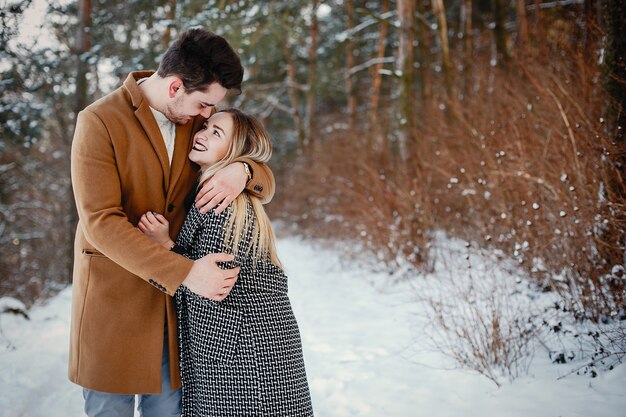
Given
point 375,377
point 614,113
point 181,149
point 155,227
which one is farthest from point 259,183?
point 614,113

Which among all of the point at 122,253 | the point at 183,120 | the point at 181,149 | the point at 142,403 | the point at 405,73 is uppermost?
the point at 405,73

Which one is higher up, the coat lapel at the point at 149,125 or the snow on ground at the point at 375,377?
the coat lapel at the point at 149,125

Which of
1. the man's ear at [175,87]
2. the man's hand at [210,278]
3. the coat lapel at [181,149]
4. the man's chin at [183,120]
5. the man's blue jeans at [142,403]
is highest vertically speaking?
the man's ear at [175,87]

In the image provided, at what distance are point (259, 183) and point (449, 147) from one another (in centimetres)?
554

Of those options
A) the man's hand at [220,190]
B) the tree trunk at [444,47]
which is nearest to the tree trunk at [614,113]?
the man's hand at [220,190]

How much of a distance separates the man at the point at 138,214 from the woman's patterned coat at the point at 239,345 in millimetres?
120

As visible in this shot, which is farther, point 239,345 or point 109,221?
point 239,345

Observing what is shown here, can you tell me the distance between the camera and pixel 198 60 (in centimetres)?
195

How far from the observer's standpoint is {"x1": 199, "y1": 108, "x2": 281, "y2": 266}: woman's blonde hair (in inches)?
77.9

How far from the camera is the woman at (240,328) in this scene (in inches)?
76.6

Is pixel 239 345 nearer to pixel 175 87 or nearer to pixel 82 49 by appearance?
pixel 175 87

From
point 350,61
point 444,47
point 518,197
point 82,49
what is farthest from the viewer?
point 350,61

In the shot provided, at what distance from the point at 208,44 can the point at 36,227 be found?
17030mm

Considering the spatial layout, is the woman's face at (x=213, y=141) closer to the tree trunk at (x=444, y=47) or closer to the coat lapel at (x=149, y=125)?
the coat lapel at (x=149, y=125)
